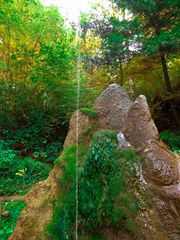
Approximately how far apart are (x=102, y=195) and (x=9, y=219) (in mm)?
2139

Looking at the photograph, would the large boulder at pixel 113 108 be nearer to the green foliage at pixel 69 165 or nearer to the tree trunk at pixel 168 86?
→ the green foliage at pixel 69 165

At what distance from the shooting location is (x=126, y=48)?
7527 millimetres

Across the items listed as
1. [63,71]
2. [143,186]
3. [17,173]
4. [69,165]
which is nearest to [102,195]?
[143,186]

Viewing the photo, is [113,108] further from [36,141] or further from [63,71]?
[36,141]

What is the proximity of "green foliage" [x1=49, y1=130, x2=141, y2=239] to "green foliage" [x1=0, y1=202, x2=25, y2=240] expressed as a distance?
1146 millimetres

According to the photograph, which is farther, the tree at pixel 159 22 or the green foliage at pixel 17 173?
the tree at pixel 159 22

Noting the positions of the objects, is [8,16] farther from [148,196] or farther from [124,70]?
[148,196]

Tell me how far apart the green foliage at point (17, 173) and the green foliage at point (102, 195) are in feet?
9.13

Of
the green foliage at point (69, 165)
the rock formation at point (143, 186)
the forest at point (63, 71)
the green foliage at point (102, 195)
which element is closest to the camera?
the rock formation at point (143, 186)

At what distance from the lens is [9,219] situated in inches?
155

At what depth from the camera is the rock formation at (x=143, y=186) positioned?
7.59ft

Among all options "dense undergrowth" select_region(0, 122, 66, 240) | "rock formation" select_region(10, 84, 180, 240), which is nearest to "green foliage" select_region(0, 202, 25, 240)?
"dense undergrowth" select_region(0, 122, 66, 240)

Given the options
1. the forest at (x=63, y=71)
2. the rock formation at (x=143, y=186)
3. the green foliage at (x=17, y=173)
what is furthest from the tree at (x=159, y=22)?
the green foliage at (x=17, y=173)

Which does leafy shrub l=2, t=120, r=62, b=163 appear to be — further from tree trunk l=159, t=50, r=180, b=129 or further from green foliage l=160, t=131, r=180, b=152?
tree trunk l=159, t=50, r=180, b=129
